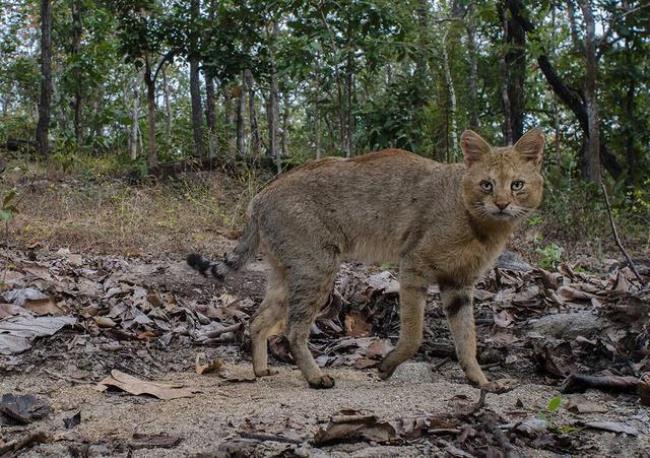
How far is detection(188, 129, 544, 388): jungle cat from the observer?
16.3ft

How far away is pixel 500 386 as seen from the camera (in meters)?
4.37

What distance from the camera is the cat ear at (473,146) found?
17.2 feet

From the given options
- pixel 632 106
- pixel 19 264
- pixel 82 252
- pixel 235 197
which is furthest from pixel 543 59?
pixel 19 264

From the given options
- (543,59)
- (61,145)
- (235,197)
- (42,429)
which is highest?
(543,59)

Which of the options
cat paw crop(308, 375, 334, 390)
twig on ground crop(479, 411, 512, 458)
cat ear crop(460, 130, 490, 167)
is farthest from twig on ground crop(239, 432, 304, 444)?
cat ear crop(460, 130, 490, 167)

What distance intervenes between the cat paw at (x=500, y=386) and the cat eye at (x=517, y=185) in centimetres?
131

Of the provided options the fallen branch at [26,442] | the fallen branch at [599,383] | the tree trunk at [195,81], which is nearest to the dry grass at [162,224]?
the tree trunk at [195,81]

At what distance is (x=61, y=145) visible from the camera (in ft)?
53.7

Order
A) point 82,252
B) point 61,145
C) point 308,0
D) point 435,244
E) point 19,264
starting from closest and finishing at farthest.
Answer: point 435,244 < point 19,264 < point 82,252 < point 308,0 < point 61,145

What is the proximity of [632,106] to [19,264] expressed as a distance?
1233cm

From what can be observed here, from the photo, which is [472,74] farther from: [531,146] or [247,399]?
[247,399]

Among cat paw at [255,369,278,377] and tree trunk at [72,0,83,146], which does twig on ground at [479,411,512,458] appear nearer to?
cat paw at [255,369,278,377]

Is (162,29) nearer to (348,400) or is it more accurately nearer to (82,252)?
(82,252)

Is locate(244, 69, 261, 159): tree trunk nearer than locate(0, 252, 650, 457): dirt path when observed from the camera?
No
